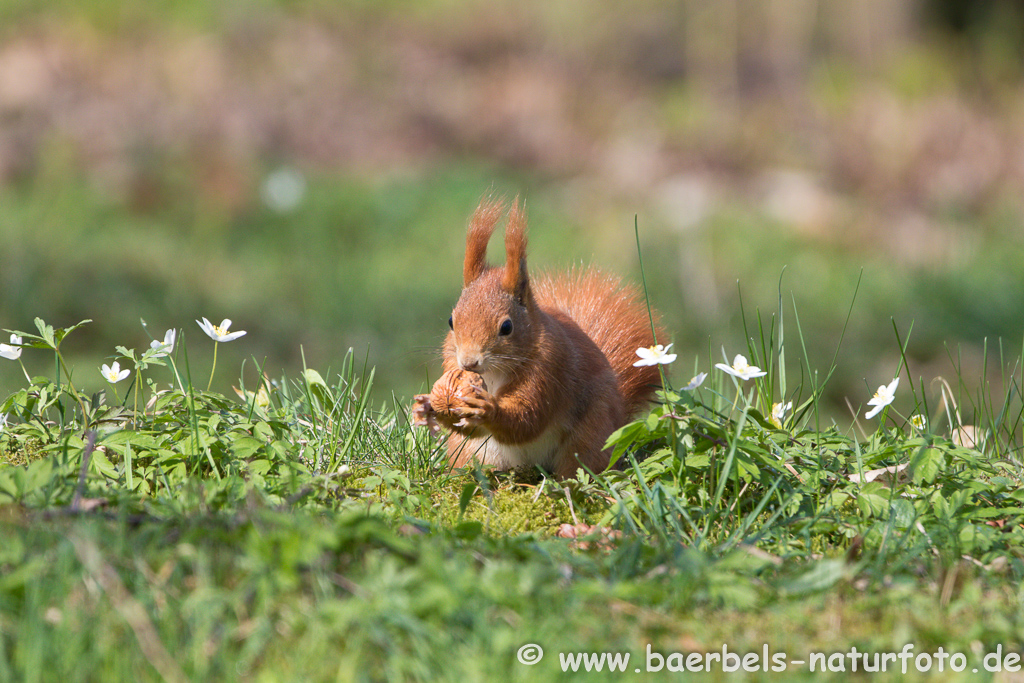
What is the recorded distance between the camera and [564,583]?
149cm

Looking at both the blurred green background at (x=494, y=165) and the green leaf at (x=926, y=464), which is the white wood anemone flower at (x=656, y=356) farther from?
the blurred green background at (x=494, y=165)

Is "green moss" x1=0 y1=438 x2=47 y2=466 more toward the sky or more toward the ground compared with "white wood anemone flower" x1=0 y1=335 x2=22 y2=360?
more toward the ground

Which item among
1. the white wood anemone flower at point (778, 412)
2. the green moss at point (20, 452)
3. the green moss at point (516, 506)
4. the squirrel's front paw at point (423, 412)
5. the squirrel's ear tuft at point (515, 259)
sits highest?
the squirrel's ear tuft at point (515, 259)

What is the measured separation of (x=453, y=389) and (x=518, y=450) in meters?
0.26

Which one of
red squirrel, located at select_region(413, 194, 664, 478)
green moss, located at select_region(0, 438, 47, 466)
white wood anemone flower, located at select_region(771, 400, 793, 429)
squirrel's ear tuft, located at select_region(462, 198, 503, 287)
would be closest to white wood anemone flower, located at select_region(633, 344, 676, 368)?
red squirrel, located at select_region(413, 194, 664, 478)

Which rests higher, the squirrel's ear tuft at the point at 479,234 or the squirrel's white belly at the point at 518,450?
the squirrel's ear tuft at the point at 479,234

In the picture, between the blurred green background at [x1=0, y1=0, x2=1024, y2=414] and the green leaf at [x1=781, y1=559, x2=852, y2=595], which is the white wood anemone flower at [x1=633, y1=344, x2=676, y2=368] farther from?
the blurred green background at [x1=0, y1=0, x2=1024, y2=414]

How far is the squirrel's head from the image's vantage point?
2168 millimetres

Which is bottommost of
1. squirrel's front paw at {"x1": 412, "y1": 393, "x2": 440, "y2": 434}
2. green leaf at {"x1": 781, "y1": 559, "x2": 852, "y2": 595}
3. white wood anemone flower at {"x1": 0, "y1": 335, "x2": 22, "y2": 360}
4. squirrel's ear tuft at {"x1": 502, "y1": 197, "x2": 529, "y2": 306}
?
green leaf at {"x1": 781, "y1": 559, "x2": 852, "y2": 595}

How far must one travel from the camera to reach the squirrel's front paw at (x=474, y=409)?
210cm

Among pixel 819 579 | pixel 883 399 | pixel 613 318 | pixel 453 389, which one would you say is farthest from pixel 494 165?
pixel 819 579

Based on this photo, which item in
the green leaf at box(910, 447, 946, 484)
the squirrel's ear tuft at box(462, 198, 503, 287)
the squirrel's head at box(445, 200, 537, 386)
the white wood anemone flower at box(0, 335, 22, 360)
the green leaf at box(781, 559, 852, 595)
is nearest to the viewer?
the green leaf at box(781, 559, 852, 595)

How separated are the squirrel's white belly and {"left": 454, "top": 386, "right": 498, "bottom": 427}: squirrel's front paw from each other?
137 mm

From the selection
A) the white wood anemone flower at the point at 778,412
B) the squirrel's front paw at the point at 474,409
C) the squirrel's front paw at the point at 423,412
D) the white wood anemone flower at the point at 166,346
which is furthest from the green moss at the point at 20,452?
the white wood anemone flower at the point at 778,412
